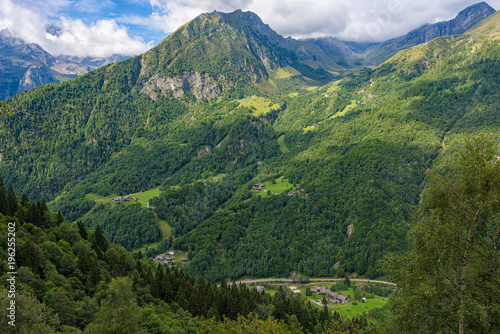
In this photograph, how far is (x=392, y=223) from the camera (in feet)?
617

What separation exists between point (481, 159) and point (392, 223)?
189 m

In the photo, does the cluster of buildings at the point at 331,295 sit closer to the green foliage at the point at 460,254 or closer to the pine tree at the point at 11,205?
the pine tree at the point at 11,205

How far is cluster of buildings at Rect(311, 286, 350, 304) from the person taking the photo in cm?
13475

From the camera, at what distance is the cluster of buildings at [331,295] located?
13475cm

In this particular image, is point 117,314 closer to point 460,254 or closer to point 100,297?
point 100,297

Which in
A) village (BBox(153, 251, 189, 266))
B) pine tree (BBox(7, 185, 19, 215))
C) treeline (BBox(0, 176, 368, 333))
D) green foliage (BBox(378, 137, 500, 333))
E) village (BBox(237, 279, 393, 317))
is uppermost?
pine tree (BBox(7, 185, 19, 215))

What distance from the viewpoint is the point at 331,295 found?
140 meters

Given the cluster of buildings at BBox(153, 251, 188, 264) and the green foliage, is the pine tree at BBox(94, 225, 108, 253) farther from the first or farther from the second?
the cluster of buildings at BBox(153, 251, 188, 264)

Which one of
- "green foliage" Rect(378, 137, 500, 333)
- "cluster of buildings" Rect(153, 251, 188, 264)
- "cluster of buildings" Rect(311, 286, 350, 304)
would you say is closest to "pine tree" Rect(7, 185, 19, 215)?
"green foliage" Rect(378, 137, 500, 333)

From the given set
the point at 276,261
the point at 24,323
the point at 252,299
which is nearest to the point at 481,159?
the point at 24,323

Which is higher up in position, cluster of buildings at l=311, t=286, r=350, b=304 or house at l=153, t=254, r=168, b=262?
house at l=153, t=254, r=168, b=262

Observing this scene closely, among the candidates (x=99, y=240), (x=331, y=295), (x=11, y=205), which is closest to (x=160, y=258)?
(x=99, y=240)

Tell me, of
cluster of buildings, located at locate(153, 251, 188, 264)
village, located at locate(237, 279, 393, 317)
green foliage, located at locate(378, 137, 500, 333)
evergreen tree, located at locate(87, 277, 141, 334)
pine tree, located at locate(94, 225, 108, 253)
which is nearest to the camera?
green foliage, located at locate(378, 137, 500, 333)

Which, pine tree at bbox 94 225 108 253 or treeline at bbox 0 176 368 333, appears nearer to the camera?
treeline at bbox 0 176 368 333
